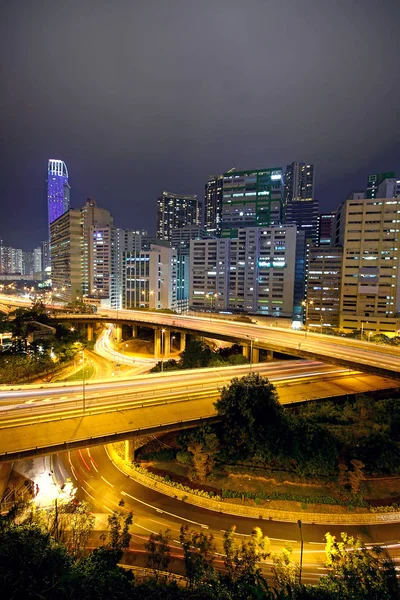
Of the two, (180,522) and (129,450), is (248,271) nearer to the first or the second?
(129,450)

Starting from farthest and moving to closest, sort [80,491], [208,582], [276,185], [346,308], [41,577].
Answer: [276,185] < [346,308] < [80,491] < [208,582] < [41,577]

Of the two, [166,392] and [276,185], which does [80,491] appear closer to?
[166,392]

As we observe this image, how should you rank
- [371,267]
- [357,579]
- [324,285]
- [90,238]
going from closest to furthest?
[357,579] < [371,267] < [324,285] < [90,238]

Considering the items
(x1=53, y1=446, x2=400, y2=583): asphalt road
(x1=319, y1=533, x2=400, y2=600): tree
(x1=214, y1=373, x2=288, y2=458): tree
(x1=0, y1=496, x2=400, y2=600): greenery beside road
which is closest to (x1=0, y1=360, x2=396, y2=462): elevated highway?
(x1=214, y1=373, x2=288, y2=458): tree

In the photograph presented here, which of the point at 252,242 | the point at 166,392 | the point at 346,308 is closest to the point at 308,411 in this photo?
the point at 166,392

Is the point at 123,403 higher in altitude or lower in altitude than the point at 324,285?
lower

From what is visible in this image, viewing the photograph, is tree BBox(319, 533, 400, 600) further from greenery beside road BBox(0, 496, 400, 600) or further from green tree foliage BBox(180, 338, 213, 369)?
green tree foliage BBox(180, 338, 213, 369)

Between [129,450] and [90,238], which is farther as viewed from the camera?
[90,238]

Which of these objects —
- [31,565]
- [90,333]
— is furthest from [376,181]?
[31,565]
